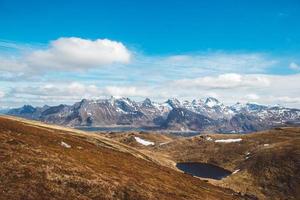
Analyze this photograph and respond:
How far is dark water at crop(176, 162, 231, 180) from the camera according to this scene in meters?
Answer: 159

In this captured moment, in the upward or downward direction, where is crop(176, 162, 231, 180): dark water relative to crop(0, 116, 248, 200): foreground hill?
downward

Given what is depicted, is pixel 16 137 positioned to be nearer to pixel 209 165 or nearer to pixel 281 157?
pixel 281 157

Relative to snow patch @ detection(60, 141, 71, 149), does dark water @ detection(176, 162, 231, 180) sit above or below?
below

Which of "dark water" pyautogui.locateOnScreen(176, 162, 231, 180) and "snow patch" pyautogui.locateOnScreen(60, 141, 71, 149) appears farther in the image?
"dark water" pyautogui.locateOnScreen(176, 162, 231, 180)

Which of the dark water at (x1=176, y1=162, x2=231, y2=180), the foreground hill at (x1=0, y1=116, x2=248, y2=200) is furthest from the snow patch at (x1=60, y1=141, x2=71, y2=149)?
the dark water at (x1=176, y1=162, x2=231, y2=180)

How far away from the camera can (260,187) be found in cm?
12006

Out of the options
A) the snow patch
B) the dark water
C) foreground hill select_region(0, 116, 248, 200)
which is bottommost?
the dark water

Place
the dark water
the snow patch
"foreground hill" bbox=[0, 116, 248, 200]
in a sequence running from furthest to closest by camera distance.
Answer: the dark water < the snow patch < "foreground hill" bbox=[0, 116, 248, 200]

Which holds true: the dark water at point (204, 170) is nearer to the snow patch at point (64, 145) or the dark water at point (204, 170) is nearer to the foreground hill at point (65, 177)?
the snow patch at point (64, 145)

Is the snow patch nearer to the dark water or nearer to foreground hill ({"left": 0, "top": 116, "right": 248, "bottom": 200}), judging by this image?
foreground hill ({"left": 0, "top": 116, "right": 248, "bottom": 200})

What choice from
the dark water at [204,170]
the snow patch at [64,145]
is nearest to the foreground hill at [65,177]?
the snow patch at [64,145]

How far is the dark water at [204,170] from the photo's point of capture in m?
159

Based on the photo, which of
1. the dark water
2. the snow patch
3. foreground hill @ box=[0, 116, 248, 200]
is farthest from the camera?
the dark water

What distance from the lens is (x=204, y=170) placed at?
174250 millimetres
